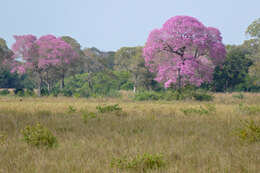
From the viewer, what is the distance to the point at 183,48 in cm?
2222

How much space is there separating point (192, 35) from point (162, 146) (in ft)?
59.2

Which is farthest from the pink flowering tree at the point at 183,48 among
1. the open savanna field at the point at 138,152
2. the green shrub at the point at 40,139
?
the green shrub at the point at 40,139

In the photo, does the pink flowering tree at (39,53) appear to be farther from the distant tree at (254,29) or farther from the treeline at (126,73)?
the distant tree at (254,29)

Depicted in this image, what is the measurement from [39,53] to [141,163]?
81.0ft

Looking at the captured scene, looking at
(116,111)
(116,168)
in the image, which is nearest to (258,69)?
(116,111)

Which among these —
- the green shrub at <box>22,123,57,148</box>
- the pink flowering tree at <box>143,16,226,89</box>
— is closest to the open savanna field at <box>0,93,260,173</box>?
the green shrub at <box>22,123,57,148</box>

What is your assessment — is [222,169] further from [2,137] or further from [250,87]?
[250,87]

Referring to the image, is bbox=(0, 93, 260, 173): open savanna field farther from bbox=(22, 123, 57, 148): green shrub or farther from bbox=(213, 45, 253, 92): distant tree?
bbox=(213, 45, 253, 92): distant tree

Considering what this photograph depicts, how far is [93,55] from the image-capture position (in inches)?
1378

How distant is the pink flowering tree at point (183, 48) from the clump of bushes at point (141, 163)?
17613 mm

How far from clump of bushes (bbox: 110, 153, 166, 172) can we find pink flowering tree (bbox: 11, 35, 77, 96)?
23.8m

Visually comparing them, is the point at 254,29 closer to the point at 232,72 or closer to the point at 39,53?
the point at 232,72

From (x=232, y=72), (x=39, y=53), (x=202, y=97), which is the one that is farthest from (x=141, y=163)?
(x=232, y=72)

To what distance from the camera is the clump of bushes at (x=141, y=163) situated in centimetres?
423
